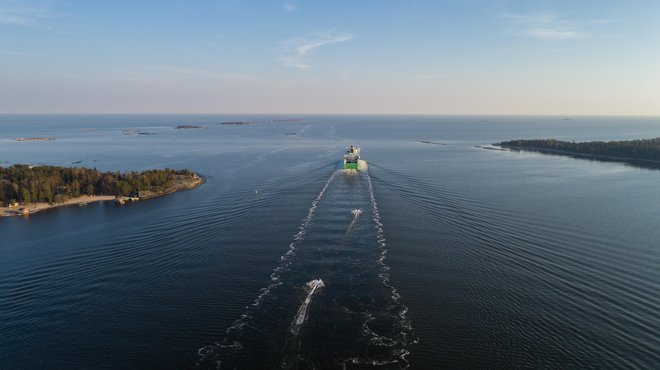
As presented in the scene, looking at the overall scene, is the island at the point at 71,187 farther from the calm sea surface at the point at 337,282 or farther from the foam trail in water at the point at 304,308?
the foam trail in water at the point at 304,308

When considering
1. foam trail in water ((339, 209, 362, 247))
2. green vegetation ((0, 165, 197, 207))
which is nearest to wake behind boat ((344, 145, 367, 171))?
green vegetation ((0, 165, 197, 207))

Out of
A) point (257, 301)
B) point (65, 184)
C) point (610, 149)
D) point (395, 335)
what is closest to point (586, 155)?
point (610, 149)

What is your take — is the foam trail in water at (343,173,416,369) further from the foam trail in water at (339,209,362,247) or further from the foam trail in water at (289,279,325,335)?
the foam trail in water at (339,209,362,247)

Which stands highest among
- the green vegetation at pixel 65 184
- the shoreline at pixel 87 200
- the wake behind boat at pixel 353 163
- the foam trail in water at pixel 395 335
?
the wake behind boat at pixel 353 163

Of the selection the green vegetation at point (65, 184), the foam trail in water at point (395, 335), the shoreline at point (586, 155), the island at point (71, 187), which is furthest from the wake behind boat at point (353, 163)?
the shoreline at point (586, 155)

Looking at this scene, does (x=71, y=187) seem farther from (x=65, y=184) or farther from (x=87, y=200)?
(x=87, y=200)

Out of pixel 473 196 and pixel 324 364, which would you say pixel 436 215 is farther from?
pixel 324 364

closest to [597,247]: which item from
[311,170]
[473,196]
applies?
[473,196]
